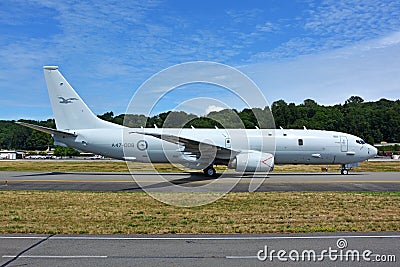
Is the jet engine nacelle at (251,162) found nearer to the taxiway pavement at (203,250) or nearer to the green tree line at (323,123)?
Answer: the taxiway pavement at (203,250)

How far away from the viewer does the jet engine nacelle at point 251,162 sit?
2453 cm

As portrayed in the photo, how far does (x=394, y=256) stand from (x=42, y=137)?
133 meters

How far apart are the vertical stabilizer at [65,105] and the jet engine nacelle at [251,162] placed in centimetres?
1070

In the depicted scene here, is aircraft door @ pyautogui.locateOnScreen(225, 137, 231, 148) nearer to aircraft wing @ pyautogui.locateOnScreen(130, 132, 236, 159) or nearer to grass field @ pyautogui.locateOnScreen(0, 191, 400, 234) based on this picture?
aircraft wing @ pyautogui.locateOnScreen(130, 132, 236, 159)

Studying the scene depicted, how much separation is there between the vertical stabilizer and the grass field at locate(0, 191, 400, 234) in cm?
1200

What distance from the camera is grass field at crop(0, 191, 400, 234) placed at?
10219 millimetres

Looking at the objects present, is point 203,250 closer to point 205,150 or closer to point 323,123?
point 205,150

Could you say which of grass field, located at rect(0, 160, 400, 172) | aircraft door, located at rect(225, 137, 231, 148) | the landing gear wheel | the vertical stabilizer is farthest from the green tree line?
the landing gear wheel

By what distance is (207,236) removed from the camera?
366 inches

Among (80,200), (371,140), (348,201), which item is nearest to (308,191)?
(348,201)

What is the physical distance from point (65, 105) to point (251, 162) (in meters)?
13.5

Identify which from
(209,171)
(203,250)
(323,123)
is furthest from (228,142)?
(323,123)

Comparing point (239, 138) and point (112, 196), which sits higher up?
point (239, 138)

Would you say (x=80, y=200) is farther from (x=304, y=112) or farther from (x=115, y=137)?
(x=304, y=112)
